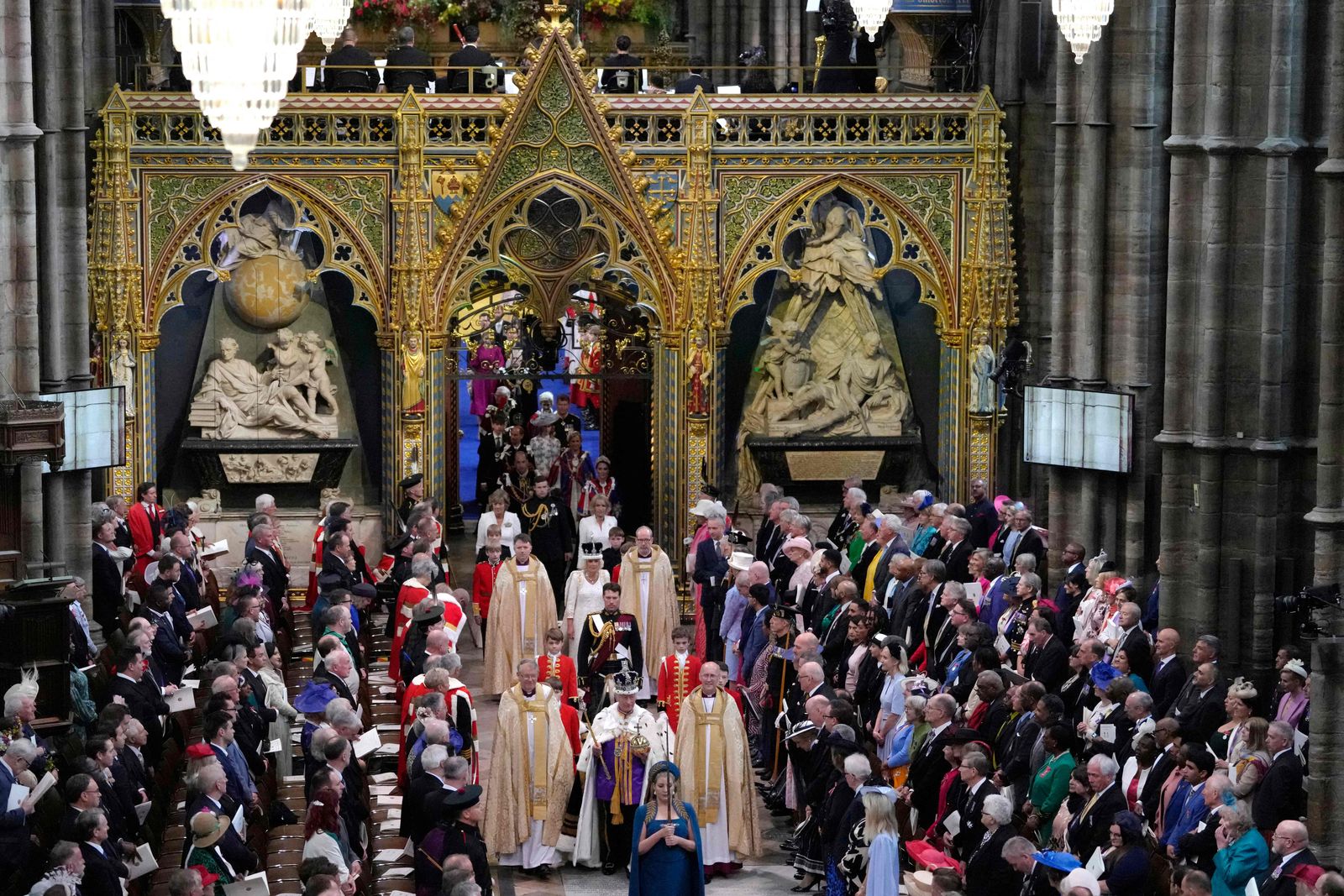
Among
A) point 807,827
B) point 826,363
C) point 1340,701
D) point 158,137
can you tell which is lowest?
point 807,827

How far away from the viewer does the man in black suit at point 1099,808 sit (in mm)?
16297

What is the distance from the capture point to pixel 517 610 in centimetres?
2405

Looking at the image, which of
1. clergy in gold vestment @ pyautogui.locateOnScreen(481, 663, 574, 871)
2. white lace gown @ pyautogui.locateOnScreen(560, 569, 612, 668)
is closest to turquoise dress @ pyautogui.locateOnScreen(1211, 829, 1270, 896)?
clergy in gold vestment @ pyautogui.locateOnScreen(481, 663, 574, 871)

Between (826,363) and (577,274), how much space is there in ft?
9.43

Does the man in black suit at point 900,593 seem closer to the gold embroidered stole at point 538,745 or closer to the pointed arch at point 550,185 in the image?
the gold embroidered stole at point 538,745

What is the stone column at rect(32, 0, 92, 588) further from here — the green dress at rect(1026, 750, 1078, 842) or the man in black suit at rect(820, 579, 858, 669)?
the green dress at rect(1026, 750, 1078, 842)

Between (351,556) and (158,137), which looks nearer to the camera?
(351,556)

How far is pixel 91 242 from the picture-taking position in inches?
1066

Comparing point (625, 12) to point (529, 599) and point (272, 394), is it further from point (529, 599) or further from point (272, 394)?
point (529, 599)

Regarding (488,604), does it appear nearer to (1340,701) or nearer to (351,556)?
(351,556)

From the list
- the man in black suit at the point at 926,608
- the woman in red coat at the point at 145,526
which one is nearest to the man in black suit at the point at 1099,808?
the man in black suit at the point at 926,608

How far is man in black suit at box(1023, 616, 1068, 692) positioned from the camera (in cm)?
2016

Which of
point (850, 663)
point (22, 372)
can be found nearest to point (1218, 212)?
point (850, 663)

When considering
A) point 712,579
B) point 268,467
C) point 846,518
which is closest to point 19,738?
point 712,579
